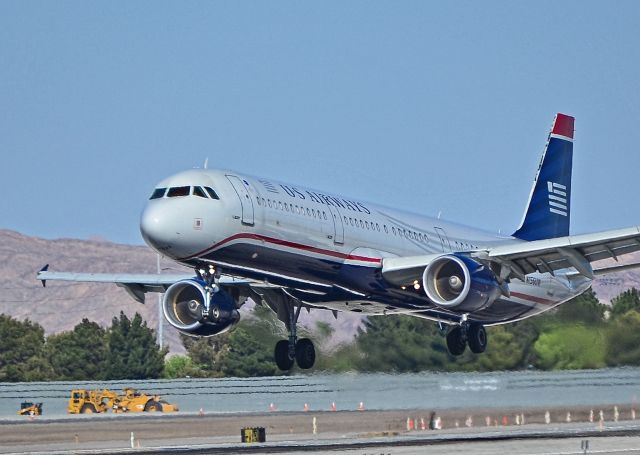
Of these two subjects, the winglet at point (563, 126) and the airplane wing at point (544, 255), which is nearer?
the airplane wing at point (544, 255)

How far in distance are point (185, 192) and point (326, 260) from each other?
5.88 metres

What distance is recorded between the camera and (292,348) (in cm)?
5156

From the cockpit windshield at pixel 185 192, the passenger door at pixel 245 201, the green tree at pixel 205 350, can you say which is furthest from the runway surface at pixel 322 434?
the green tree at pixel 205 350

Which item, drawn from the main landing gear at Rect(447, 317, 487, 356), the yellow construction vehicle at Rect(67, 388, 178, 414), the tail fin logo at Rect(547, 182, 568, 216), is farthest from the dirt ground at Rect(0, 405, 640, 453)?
the tail fin logo at Rect(547, 182, 568, 216)

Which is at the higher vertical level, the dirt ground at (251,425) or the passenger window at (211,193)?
the passenger window at (211,193)

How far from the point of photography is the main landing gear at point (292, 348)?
2026 inches

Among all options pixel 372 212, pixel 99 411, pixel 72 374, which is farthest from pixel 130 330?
pixel 372 212

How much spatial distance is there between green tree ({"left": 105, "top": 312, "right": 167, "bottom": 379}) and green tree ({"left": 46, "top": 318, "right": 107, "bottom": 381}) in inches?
37.8

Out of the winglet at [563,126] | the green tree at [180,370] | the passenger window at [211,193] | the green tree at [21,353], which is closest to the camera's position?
the passenger window at [211,193]

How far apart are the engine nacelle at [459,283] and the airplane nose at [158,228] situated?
9.89 metres

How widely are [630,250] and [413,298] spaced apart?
7730mm

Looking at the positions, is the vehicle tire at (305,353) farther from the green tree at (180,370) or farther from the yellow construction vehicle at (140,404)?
the green tree at (180,370)

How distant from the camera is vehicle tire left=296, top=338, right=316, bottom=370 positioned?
52.4m

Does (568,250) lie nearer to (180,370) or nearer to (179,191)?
(179,191)
